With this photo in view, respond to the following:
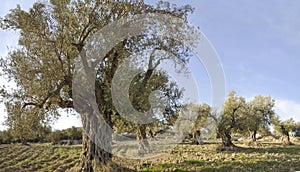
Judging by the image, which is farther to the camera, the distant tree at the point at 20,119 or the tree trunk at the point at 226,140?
the tree trunk at the point at 226,140

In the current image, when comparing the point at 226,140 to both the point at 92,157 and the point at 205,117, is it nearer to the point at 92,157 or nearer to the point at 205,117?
the point at 205,117

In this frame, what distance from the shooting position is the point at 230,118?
1297 inches

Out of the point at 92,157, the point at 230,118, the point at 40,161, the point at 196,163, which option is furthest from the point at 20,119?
the point at 230,118

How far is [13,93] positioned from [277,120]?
42741mm

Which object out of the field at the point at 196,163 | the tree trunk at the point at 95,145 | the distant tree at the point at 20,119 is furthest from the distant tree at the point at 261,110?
the distant tree at the point at 20,119

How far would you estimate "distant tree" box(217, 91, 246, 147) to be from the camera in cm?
3175

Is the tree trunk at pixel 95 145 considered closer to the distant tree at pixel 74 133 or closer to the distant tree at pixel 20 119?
the distant tree at pixel 20 119

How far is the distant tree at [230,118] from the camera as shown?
3175 cm

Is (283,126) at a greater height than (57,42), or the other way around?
(57,42)

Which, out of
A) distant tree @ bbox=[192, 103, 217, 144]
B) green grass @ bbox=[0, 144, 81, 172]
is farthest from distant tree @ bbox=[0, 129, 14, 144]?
distant tree @ bbox=[192, 103, 217, 144]

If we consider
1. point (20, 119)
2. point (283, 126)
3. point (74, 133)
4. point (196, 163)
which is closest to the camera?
point (20, 119)

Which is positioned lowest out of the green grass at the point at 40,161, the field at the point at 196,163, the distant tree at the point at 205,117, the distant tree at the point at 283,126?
the green grass at the point at 40,161

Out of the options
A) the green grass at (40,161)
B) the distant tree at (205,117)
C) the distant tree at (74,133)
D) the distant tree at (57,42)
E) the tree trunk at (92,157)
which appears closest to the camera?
the distant tree at (57,42)

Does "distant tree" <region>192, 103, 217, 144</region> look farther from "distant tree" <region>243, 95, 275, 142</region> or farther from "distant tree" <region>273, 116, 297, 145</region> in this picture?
"distant tree" <region>273, 116, 297, 145</region>
